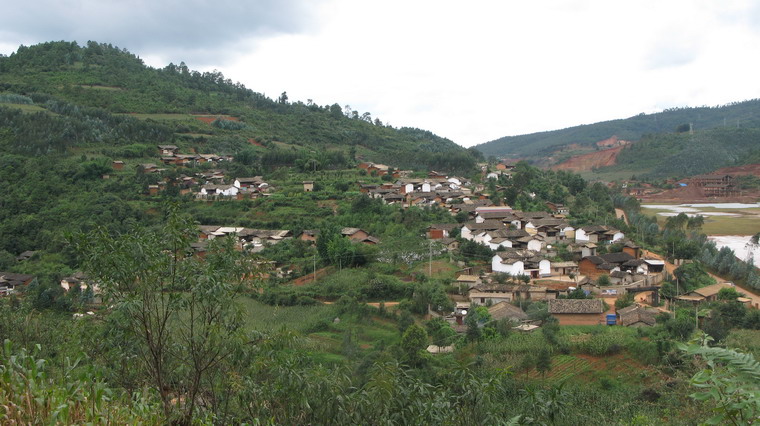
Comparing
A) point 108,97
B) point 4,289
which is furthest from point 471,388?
point 108,97

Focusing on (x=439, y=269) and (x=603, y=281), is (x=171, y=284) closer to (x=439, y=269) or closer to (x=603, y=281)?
(x=439, y=269)

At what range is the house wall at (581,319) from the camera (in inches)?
689

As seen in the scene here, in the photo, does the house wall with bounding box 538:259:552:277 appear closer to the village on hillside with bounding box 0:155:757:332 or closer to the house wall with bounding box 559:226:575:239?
the village on hillside with bounding box 0:155:757:332

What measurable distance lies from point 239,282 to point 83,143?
40.3 meters

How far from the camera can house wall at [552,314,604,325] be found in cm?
1750

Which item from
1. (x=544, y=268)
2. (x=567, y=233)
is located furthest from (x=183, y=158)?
(x=544, y=268)

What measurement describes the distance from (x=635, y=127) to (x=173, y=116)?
11137cm

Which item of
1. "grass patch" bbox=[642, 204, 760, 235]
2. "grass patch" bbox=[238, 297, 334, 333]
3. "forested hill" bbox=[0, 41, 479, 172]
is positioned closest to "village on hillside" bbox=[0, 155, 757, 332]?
"grass patch" bbox=[238, 297, 334, 333]

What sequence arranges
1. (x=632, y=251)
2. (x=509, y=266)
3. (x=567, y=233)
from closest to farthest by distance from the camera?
(x=509, y=266)
(x=632, y=251)
(x=567, y=233)

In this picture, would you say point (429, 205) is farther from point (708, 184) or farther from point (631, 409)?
point (708, 184)

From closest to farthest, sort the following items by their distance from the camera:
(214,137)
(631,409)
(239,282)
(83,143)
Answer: (239,282)
(631,409)
(83,143)
(214,137)

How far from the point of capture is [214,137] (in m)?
48.7

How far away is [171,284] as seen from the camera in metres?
4.53

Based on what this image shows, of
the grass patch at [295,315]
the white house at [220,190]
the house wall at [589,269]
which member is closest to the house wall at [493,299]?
the house wall at [589,269]
